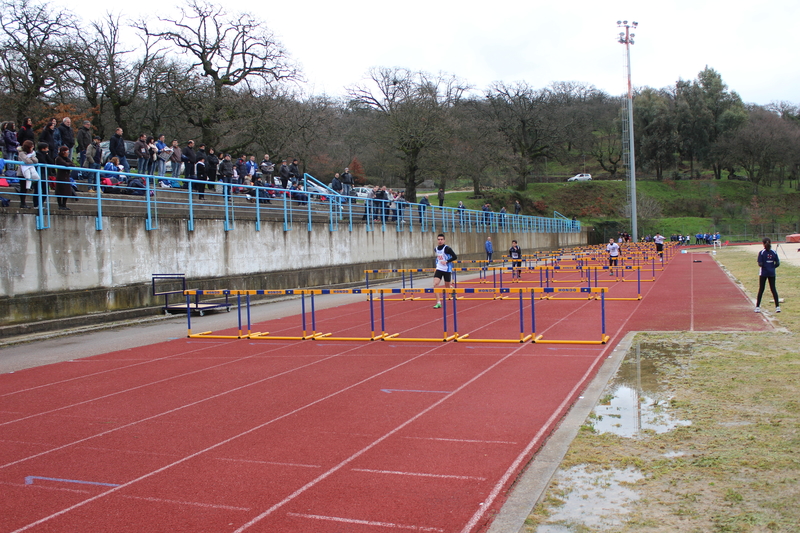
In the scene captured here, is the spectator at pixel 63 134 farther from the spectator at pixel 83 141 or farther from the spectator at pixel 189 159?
the spectator at pixel 189 159

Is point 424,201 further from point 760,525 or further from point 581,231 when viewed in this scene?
point 581,231

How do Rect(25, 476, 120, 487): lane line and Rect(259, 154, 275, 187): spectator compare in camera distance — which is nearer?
Rect(25, 476, 120, 487): lane line

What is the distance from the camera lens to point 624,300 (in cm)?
1811

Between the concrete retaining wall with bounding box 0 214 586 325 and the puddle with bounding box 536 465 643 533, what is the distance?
12.2 m

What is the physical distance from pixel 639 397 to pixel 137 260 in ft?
42.6

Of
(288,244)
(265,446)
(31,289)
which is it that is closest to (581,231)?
(288,244)

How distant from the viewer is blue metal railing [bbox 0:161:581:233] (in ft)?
50.2

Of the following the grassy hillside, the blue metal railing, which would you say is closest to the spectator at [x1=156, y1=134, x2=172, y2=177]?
the blue metal railing

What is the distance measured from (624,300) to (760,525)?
14.9 metres

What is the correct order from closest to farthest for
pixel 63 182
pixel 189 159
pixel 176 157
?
pixel 63 182 → pixel 189 159 → pixel 176 157

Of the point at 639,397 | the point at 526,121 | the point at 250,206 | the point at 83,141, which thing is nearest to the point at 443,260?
the point at 250,206

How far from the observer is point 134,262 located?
15.8m

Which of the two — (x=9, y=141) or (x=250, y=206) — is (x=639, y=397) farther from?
(x=250, y=206)

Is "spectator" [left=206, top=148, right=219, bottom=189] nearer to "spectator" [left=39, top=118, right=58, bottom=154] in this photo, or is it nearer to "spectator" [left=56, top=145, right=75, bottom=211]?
"spectator" [left=39, top=118, right=58, bottom=154]
